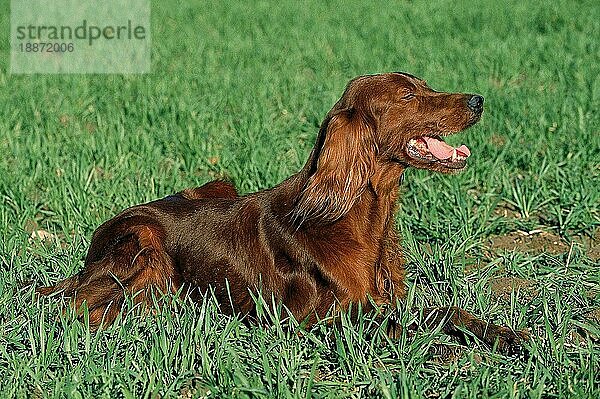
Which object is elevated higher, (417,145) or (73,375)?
(417,145)

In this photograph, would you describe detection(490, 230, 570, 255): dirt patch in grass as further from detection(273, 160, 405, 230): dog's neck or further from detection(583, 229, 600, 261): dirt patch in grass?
detection(273, 160, 405, 230): dog's neck

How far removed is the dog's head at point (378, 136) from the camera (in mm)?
3586

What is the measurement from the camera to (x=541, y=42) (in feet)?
31.0

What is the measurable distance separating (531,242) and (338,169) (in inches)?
67.5

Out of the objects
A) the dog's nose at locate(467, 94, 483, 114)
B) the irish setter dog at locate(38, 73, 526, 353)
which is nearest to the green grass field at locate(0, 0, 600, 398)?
the irish setter dog at locate(38, 73, 526, 353)

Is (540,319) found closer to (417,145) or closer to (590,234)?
(417,145)

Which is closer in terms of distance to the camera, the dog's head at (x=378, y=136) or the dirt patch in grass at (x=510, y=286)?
the dog's head at (x=378, y=136)

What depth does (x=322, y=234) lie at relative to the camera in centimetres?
369

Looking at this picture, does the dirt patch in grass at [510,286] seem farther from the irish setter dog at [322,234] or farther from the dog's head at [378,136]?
the dog's head at [378,136]

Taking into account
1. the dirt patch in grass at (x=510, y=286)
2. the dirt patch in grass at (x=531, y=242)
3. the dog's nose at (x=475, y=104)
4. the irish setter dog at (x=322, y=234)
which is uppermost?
the dog's nose at (x=475, y=104)

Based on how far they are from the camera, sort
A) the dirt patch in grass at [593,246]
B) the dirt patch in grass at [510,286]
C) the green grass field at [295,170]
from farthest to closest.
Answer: the dirt patch in grass at [593,246]
the dirt patch in grass at [510,286]
the green grass field at [295,170]

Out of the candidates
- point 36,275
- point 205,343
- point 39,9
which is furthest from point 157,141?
point 39,9

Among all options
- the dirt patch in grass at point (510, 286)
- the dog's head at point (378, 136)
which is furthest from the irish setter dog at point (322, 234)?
the dirt patch in grass at point (510, 286)

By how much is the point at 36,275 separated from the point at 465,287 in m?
1.96
